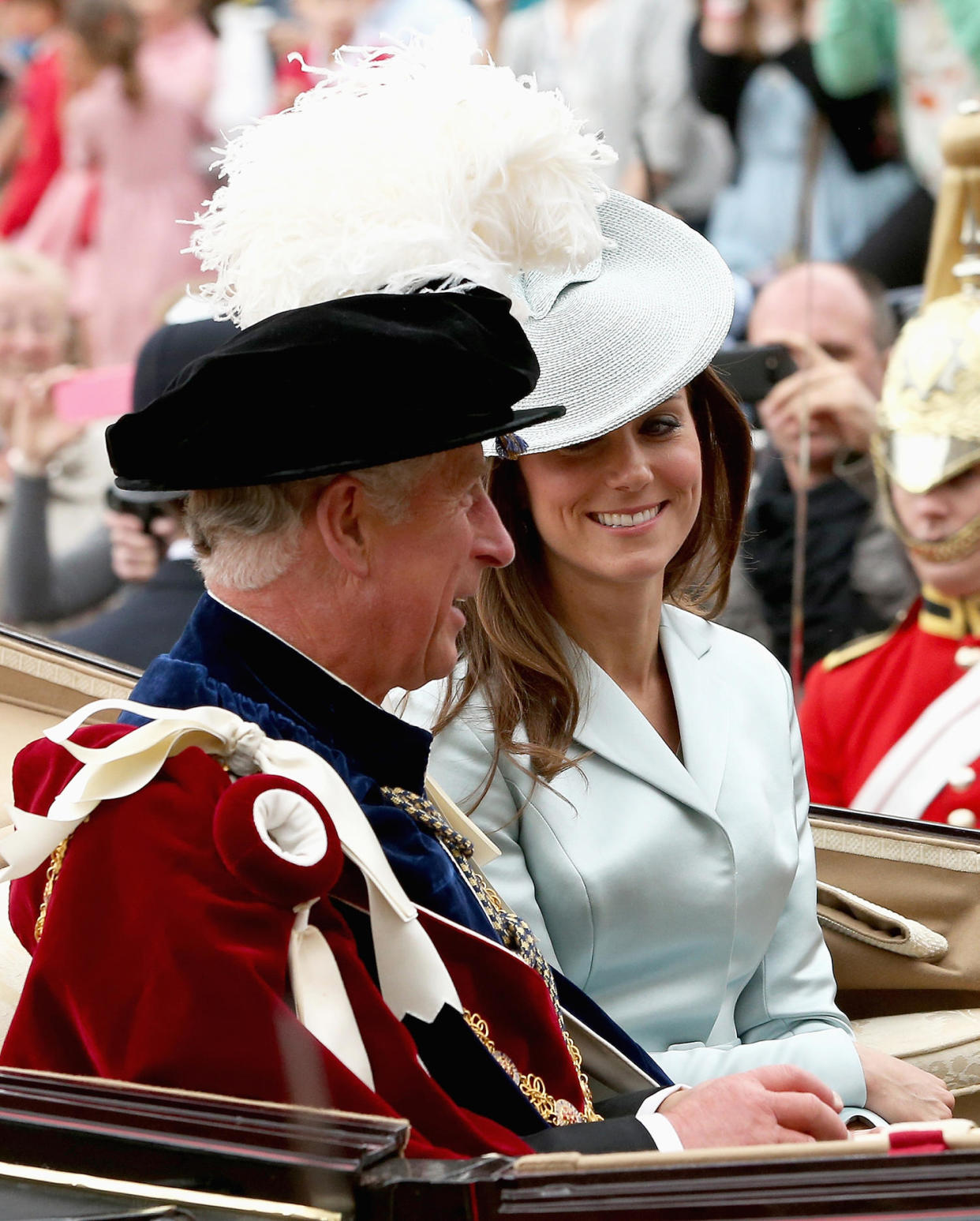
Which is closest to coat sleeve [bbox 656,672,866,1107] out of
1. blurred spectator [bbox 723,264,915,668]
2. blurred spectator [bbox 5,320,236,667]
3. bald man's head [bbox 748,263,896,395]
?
blurred spectator [bbox 5,320,236,667]

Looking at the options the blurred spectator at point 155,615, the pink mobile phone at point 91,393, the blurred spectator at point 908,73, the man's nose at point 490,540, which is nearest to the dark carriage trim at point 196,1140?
the man's nose at point 490,540

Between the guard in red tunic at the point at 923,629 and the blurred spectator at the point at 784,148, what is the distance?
2.92 feet

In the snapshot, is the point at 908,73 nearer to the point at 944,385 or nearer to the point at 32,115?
the point at 944,385

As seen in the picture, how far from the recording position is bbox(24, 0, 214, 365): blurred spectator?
550 centimetres

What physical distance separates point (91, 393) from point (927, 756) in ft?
10.6

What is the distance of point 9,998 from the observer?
159 cm

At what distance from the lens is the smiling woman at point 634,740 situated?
1823 mm

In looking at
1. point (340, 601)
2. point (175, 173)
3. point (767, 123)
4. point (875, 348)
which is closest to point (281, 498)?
point (340, 601)

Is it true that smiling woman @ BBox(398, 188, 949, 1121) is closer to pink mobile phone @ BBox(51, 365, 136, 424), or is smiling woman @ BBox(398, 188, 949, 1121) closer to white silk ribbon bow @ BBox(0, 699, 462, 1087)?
white silk ribbon bow @ BBox(0, 699, 462, 1087)

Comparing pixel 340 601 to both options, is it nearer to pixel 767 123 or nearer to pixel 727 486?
pixel 727 486

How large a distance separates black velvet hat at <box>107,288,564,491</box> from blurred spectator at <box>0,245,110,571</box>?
159 inches

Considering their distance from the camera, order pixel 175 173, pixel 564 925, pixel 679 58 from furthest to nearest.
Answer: pixel 175 173, pixel 679 58, pixel 564 925

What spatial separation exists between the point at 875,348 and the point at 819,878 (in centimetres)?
237

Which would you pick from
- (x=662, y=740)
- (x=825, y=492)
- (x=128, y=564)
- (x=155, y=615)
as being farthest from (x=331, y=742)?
(x=128, y=564)
